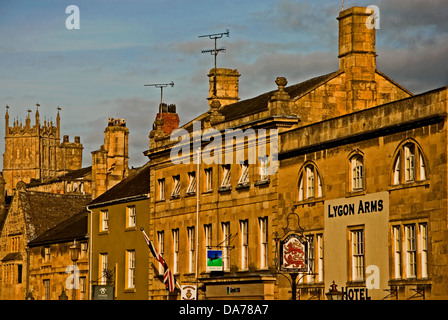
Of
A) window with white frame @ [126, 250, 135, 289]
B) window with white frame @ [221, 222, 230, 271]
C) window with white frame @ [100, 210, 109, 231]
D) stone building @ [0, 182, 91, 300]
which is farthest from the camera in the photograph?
stone building @ [0, 182, 91, 300]

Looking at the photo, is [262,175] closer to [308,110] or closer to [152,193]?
[308,110]

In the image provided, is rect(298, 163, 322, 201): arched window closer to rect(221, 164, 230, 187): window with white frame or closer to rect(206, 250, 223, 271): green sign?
rect(206, 250, 223, 271): green sign

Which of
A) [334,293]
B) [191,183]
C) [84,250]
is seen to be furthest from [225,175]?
[84,250]

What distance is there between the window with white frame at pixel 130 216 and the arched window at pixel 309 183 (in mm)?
17754

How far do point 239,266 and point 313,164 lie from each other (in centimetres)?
769

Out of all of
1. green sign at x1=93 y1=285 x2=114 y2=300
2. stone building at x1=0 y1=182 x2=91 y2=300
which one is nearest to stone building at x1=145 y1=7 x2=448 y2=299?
green sign at x1=93 y1=285 x2=114 y2=300

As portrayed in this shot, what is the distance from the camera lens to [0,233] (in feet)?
265

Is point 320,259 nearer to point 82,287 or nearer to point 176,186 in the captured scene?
point 176,186

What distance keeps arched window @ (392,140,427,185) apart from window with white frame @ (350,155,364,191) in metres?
2.31

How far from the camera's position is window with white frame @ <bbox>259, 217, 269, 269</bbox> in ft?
160

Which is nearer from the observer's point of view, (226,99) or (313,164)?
(313,164)

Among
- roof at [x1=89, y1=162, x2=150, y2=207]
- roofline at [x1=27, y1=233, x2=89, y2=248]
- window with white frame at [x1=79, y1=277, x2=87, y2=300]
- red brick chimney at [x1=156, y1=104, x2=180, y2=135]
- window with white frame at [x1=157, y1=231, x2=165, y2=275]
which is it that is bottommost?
window with white frame at [x1=79, y1=277, x2=87, y2=300]
